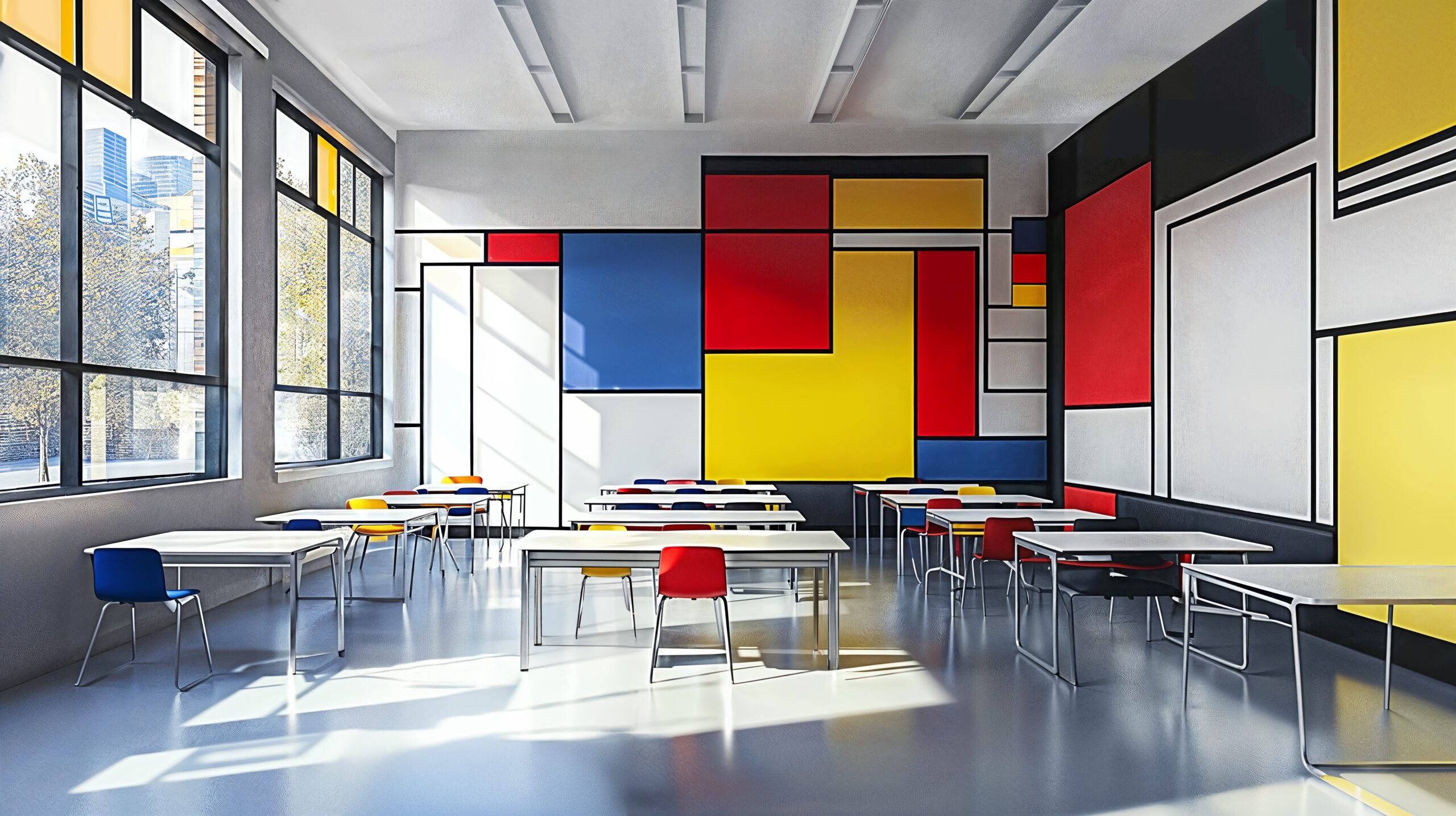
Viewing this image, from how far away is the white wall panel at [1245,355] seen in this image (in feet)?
17.2

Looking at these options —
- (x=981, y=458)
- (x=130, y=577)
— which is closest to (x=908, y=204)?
(x=981, y=458)

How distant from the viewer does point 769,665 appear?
444 centimetres

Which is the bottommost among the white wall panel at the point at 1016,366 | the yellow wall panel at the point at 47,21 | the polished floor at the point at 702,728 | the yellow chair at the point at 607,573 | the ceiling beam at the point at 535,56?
the polished floor at the point at 702,728

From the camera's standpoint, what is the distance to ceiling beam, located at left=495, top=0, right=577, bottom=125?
639 centimetres

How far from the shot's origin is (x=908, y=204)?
922cm

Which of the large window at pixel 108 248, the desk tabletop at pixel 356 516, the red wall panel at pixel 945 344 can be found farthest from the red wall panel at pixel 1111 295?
the large window at pixel 108 248

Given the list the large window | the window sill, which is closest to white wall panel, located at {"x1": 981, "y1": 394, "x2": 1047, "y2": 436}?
the window sill

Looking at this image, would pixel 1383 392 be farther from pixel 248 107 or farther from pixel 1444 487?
pixel 248 107

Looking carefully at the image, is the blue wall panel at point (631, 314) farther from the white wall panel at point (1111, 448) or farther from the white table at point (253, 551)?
the white table at point (253, 551)

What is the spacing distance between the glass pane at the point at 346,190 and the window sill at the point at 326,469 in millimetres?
2409

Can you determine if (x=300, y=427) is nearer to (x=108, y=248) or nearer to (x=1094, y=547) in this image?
(x=108, y=248)

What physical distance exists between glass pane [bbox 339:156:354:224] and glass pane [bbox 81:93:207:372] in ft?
7.95

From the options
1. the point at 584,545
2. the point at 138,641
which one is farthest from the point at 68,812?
the point at 138,641

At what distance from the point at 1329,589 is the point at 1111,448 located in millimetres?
4693
